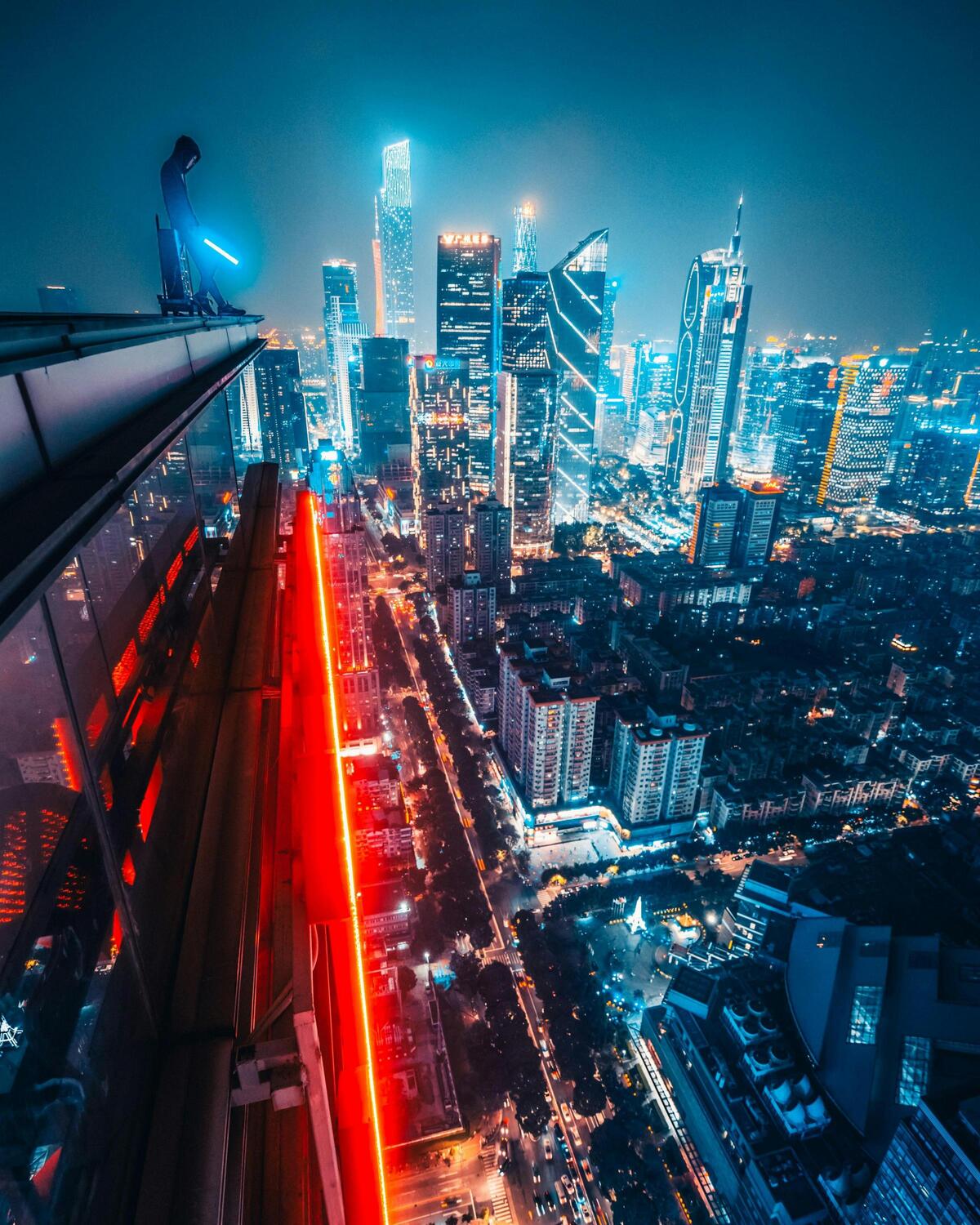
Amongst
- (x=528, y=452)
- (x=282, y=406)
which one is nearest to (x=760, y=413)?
(x=528, y=452)

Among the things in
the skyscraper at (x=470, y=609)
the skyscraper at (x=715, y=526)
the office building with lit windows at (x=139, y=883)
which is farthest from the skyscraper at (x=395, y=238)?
the office building with lit windows at (x=139, y=883)

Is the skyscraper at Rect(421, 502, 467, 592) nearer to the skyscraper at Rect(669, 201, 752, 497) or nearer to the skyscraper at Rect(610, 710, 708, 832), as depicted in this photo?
the skyscraper at Rect(610, 710, 708, 832)

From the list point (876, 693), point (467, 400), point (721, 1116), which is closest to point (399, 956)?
point (721, 1116)

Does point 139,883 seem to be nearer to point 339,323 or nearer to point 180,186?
point 180,186

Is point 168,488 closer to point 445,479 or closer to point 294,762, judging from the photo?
point 294,762

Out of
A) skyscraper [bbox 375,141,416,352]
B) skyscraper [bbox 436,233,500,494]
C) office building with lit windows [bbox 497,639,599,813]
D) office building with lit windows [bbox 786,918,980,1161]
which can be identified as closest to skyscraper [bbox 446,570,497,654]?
office building with lit windows [bbox 497,639,599,813]

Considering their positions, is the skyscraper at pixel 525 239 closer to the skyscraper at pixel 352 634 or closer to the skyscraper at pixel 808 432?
the skyscraper at pixel 808 432
